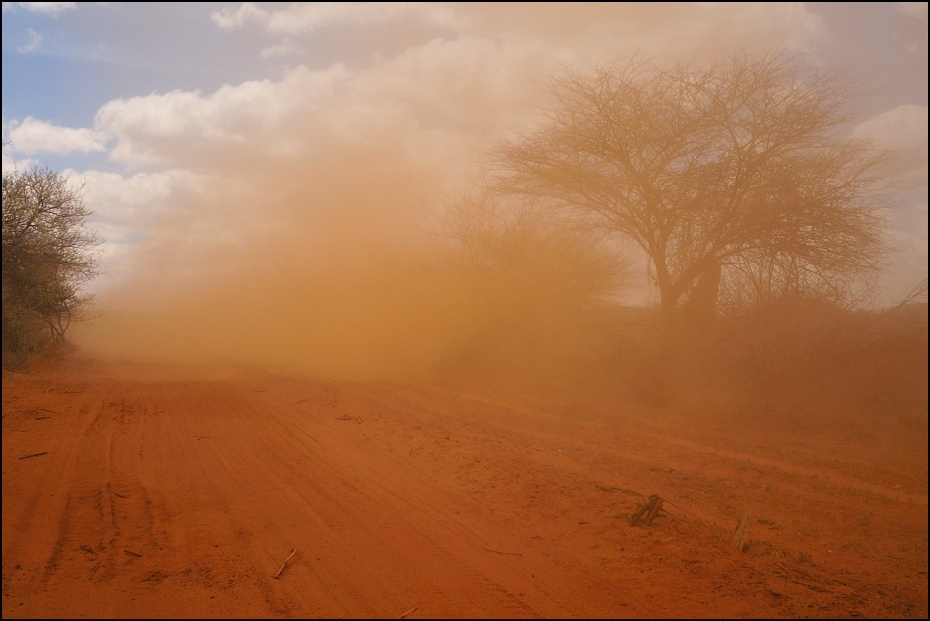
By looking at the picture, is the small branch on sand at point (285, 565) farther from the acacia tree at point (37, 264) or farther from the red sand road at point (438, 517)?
the acacia tree at point (37, 264)

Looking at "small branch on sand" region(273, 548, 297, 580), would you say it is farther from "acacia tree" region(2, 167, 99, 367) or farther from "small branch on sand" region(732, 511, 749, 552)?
"acacia tree" region(2, 167, 99, 367)

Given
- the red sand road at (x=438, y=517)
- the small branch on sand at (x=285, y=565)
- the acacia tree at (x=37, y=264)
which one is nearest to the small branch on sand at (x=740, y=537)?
the red sand road at (x=438, y=517)

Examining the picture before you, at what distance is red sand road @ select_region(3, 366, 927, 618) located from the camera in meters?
4.21

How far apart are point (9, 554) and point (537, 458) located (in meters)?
5.87

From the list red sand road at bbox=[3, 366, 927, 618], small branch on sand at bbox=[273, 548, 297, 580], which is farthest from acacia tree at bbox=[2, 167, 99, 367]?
small branch on sand at bbox=[273, 548, 297, 580]

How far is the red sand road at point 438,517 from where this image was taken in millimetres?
4207

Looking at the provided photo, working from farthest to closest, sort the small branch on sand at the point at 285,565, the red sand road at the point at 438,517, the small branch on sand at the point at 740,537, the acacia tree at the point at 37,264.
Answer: the acacia tree at the point at 37,264
the small branch on sand at the point at 740,537
the small branch on sand at the point at 285,565
the red sand road at the point at 438,517

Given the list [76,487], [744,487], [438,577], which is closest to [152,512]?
[76,487]

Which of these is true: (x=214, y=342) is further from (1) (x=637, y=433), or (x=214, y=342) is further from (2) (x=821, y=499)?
(2) (x=821, y=499)

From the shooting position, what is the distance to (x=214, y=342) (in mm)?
32594

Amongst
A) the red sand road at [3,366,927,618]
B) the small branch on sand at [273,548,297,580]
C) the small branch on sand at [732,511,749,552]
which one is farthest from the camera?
the small branch on sand at [732,511,749,552]

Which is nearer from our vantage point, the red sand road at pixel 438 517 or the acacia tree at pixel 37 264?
the red sand road at pixel 438 517

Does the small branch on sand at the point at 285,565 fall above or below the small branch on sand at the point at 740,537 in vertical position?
below

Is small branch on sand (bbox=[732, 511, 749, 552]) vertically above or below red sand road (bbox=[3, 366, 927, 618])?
above
